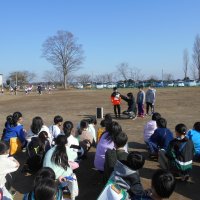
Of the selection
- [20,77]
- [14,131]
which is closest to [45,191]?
[14,131]

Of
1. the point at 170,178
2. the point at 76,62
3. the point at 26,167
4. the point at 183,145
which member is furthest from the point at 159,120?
the point at 76,62

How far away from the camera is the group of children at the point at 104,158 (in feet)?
11.2

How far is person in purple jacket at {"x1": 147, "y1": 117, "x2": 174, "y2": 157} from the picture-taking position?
7.04 m

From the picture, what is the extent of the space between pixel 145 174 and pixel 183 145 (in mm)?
1030

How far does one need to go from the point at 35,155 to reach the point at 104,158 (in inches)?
57.1

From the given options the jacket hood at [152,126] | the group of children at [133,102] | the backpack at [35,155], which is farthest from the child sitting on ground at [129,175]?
the group of children at [133,102]

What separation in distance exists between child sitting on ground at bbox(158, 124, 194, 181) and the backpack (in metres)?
2.52

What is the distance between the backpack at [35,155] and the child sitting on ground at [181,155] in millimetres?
2518

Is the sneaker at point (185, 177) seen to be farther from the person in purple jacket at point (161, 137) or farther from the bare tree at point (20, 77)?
the bare tree at point (20, 77)

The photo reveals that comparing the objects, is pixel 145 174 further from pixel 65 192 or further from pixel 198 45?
pixel 198 45

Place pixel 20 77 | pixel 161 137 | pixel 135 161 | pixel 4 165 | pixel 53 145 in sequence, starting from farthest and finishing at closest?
1. pixel 20 77
2. pixel 161 137
3. pixel 53 145
4. pixel 4 165
5. pixel 135 161

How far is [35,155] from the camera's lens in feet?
20.6

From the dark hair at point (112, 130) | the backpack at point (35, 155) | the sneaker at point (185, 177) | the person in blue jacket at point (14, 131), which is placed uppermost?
the dark hair at point (112, 130)

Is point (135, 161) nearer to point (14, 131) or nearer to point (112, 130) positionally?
point (112, 130)
